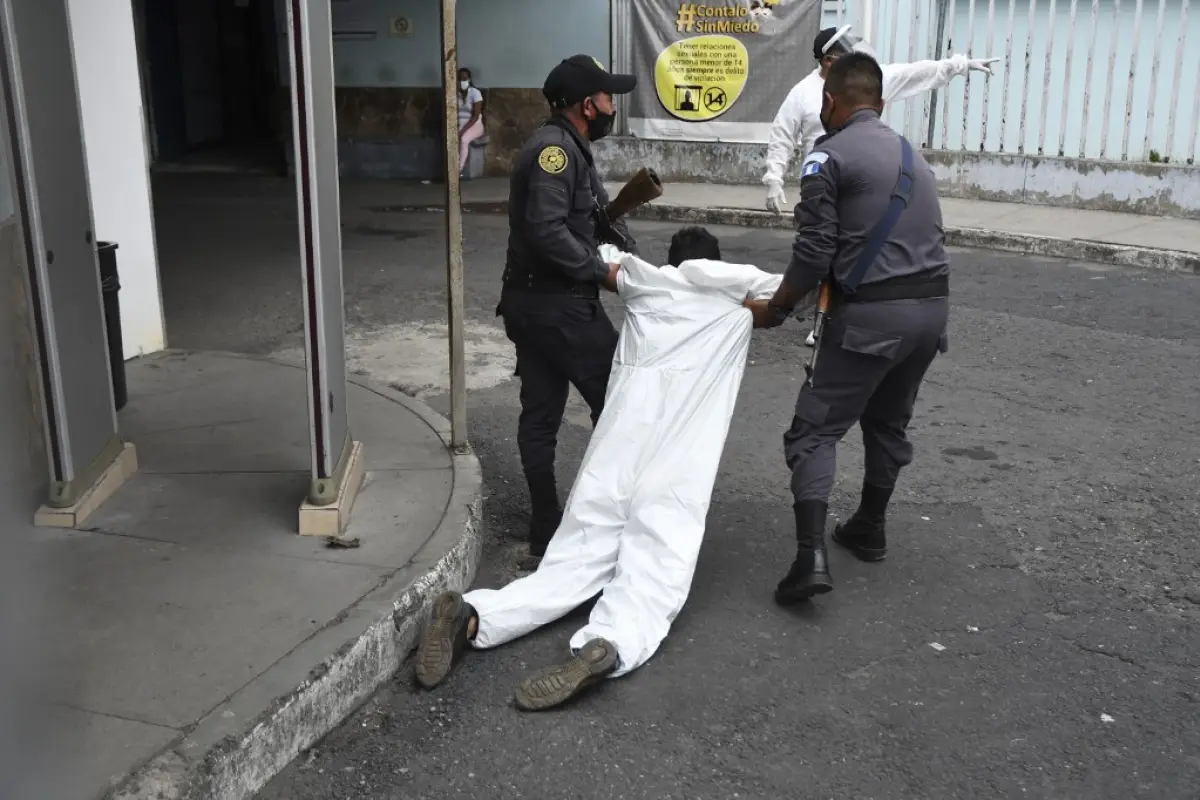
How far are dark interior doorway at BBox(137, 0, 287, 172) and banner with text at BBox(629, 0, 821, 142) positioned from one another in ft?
16.7

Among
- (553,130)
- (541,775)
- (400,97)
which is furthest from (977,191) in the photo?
(541,775)

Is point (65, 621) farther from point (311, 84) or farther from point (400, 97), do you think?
point (400, 97)

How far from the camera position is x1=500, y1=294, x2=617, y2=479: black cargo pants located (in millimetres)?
4457

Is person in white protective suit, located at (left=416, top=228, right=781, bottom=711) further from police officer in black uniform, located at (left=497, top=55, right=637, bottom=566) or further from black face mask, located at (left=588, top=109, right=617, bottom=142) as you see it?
black face mask, located at (left=588, top=109, right=617, bottom=142)

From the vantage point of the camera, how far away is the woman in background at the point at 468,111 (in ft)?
49.2

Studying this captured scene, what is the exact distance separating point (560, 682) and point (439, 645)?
41 centimetres

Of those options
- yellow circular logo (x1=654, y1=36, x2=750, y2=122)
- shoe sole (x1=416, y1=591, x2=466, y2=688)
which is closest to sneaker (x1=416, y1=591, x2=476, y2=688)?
shoe sole (x1=416, y1=591, x2=466, y2=688)

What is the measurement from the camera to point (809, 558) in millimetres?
4156

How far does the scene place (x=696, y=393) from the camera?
4.16 m

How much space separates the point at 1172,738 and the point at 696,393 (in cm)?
179

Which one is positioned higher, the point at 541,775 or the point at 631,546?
the point at 631,546

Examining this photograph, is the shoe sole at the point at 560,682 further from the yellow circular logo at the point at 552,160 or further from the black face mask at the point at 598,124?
the black face mask at the point at 598,124

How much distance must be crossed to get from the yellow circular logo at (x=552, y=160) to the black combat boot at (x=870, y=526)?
1673 mm

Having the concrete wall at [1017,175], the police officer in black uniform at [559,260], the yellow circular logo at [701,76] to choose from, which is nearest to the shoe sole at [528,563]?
the police officer in black uniform at [559,260]
